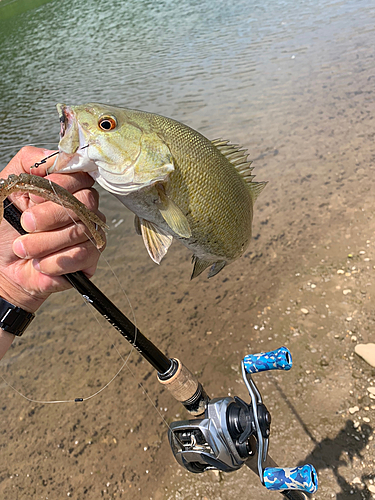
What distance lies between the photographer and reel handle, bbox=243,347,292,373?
1687 mm

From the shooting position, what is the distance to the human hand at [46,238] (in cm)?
151

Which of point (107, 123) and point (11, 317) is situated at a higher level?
point (107, 123)

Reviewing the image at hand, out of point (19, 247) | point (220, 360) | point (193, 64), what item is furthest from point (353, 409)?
point (193, 64)

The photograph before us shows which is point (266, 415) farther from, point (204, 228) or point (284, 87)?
point (284, 87)

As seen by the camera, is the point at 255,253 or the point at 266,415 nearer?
the point at 266,415

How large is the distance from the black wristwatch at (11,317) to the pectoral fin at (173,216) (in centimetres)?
94

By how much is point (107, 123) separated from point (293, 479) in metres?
1.59

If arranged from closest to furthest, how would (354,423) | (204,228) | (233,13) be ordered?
1. (204,228)
2. (354,423)
3. (233,13)

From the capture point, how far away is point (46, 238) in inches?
60.9

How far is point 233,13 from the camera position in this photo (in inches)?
566

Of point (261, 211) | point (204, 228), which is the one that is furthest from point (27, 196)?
point (261, 211)

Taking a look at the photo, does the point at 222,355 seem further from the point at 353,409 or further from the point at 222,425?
the point at 222,425

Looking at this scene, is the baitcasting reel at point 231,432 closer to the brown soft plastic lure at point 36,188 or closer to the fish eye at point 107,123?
the brown soft plastic lure at point 36,188

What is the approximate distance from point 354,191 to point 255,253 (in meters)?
1.79
